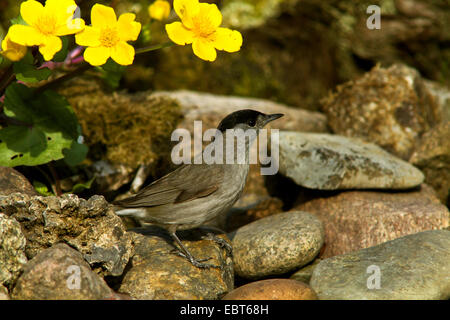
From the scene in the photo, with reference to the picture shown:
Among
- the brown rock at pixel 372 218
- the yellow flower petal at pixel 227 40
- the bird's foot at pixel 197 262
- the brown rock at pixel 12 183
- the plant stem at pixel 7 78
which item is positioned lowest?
the brown rock at pixel 372 218

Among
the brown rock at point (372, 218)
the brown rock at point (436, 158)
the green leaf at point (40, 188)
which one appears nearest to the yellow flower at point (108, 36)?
the green leaf at point (40, 188)

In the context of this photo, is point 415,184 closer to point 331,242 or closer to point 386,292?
point 331,242

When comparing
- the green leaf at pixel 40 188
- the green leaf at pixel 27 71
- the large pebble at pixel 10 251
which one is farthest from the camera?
the green leaf at pixel 40 188

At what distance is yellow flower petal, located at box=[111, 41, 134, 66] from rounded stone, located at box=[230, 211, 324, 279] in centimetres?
222

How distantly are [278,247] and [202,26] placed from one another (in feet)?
7.34

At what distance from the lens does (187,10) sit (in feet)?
13.9

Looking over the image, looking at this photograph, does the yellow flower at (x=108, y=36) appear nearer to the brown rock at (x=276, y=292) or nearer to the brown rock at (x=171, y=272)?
the brown rock at (x=171, y=272)

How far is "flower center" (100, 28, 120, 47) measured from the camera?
421cm

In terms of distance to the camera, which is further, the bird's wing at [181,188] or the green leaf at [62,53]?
the bird's wing at [181,188]

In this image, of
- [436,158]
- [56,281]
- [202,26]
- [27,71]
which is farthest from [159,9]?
[436,158]

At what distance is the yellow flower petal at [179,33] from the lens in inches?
164

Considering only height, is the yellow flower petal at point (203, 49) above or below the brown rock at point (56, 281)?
above

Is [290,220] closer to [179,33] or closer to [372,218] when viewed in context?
[372,218]

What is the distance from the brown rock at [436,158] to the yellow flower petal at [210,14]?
3.80 m
